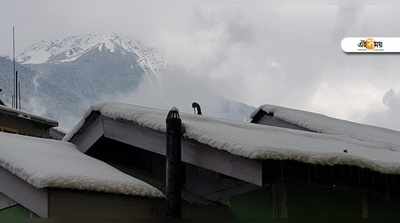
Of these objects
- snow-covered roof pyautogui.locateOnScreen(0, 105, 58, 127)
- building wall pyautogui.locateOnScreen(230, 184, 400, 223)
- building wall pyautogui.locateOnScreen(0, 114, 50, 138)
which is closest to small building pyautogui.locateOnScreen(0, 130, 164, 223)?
building wall pyautogui.locateOnScreen(230, 184, 400, 223)

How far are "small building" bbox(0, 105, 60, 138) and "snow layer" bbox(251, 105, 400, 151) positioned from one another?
7290 millimetres

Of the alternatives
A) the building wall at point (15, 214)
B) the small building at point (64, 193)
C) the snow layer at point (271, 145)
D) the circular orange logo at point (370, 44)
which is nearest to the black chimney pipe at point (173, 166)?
the snow layer at point (271, 145)

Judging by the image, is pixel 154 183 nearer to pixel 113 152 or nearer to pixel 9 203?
pixel 113 152

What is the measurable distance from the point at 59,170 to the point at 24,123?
11837 mm

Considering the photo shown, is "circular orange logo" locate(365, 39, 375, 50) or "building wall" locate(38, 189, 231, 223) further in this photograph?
"circular orange logo" locate(365, 39, 375, 50)

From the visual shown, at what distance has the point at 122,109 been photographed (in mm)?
6434

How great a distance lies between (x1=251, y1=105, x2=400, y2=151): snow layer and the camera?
8258 millimetres

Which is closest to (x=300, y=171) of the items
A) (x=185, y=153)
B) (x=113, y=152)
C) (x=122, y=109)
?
(x=185, y=153)

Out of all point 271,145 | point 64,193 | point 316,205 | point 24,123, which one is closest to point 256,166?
point 271,145

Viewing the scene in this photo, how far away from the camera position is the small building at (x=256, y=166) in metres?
5.07

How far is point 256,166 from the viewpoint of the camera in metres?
4.95

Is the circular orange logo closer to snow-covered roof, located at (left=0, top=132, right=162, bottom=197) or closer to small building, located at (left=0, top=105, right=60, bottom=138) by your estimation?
snow-covered roof, located at (left=0, top=132, right=162, bottom=197)

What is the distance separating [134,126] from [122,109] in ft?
0.67

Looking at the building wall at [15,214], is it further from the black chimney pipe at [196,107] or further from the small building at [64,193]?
the black chimney pipe at [196,107]
